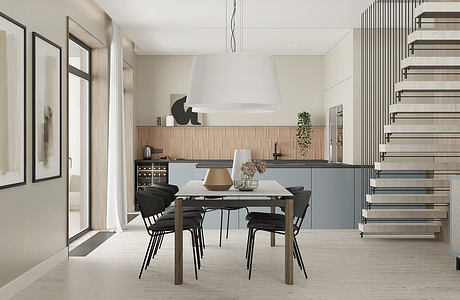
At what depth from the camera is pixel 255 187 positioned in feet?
18.6

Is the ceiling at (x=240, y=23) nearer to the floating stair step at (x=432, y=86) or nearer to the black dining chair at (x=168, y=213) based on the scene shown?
the floating stair step at (x=432, y=86)

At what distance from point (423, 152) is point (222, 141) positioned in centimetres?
472

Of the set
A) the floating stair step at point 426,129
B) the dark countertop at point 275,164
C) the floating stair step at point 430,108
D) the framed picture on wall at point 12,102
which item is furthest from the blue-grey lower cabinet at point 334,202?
the framed picture on wall at point 12,102

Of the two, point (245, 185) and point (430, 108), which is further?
point (430, 108)

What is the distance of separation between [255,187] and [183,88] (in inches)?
218

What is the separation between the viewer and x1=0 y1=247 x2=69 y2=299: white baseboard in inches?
179

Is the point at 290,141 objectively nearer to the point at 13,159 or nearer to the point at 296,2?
the point at 296,2

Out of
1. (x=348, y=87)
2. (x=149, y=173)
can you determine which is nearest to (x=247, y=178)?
(x=348, y=87)

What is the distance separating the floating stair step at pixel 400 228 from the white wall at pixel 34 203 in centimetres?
375

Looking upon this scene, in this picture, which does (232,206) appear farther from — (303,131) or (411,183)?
(303,131)

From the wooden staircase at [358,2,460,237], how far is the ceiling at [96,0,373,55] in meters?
1.12

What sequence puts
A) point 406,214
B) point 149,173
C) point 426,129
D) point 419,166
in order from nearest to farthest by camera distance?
1. point 426,129
2. point 419,166
3. point 406,214
4. point 149,173

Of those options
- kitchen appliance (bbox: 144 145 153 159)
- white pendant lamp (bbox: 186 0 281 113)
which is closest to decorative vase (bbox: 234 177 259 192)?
white pendant lamp (bbox: 186 0 281 113)

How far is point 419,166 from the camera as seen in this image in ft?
23.3
